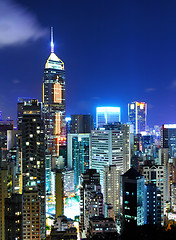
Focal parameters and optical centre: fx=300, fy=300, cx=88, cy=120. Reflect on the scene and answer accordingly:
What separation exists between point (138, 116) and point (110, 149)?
15875 millimetres

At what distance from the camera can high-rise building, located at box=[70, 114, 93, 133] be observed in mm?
22141

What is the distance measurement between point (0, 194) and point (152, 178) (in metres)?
4.55

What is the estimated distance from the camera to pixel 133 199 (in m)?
7.02

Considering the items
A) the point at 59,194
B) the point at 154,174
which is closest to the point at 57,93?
the point at 59,194

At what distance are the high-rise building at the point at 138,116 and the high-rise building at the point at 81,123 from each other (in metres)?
9.57

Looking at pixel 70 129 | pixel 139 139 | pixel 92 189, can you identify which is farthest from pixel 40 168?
pixel 70 129

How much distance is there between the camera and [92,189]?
31.7ft

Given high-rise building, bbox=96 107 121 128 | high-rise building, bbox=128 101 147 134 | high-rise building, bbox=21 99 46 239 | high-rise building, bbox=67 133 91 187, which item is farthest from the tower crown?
high-rise building, bbox=21 99 46 239

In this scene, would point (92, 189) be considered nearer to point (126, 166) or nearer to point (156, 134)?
point (126, 166)

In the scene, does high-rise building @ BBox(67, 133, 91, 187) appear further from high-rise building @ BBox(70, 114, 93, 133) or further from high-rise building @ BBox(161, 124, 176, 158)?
high-rise building @ BBox(161, 124, 176, 158)

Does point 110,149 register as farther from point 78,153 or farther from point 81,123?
point 81,123

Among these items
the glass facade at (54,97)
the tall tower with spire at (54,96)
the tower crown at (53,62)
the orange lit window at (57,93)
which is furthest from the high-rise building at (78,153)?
the tower crown at (53,62)

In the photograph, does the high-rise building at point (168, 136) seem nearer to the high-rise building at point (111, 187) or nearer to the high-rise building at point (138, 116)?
the high-rise building at point (138, 116)

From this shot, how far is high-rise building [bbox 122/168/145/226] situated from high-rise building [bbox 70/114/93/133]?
14851 mm
